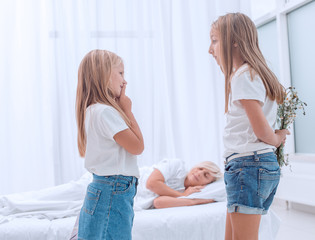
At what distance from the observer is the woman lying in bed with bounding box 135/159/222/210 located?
2.26m

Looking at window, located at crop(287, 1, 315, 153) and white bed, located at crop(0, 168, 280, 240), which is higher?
window, located at crop(287, 1, 315, 153)

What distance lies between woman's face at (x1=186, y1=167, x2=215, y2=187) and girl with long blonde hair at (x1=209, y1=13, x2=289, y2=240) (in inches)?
45.7

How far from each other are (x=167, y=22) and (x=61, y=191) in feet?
6.65

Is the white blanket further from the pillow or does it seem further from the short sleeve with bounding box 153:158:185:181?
the pillow

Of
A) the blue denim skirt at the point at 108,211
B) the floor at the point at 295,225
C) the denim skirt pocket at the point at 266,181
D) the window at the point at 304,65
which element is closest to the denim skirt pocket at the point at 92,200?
the blue denim skirt at the point at 108,211

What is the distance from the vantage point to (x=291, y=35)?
3.73m

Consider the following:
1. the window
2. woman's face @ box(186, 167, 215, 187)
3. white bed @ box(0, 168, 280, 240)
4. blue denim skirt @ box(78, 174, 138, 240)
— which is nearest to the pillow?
white bed @ box(0, 168, 280, 240)

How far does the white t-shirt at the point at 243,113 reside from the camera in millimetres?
1229

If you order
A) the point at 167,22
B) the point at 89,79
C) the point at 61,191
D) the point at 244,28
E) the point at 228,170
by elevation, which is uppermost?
the point at 167,22

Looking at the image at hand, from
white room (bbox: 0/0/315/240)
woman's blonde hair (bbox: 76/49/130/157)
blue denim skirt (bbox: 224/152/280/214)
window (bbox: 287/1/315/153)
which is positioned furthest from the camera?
window (bbox: 287/1/315/153)

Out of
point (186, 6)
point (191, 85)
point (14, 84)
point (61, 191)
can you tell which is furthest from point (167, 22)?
point (61, 191)

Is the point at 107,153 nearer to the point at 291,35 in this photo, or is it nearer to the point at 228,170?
the point at 228,170

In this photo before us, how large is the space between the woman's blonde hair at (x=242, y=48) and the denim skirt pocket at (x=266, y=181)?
10.8 inches

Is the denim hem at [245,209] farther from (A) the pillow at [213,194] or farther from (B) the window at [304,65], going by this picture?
(B) the window at [304,65]
